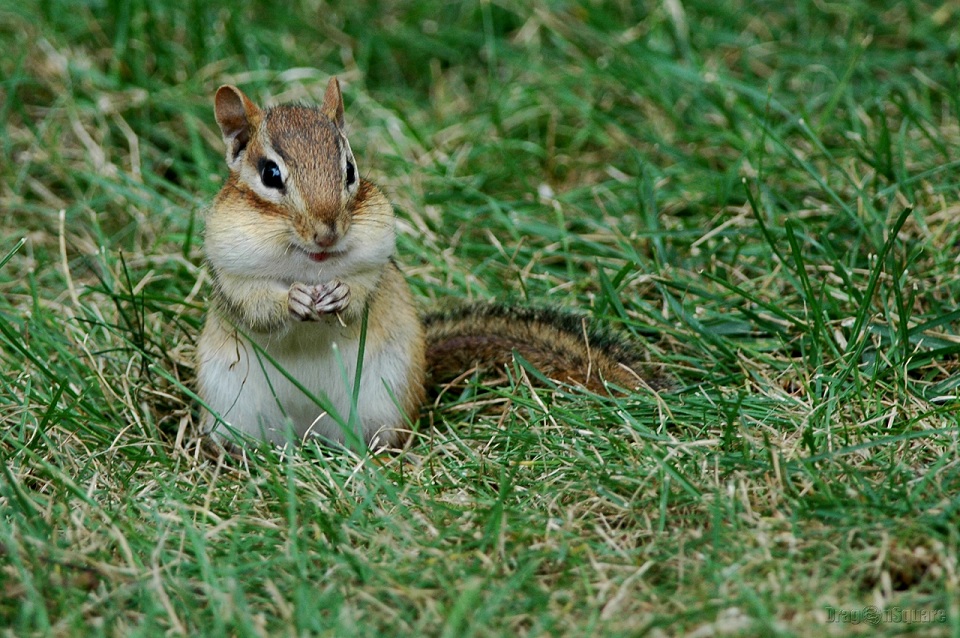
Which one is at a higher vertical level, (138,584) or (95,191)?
(95,191)

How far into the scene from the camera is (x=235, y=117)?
3404 millimetres

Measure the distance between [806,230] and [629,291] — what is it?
65 centimetres

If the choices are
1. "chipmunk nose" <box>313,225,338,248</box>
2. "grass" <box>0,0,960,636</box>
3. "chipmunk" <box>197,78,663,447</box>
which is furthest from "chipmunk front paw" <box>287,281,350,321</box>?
"grass" <box>0,0,960,636</box>

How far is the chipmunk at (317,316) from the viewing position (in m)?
3.17

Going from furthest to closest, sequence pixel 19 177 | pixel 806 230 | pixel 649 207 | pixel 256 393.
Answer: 1. pixel 19 177
2. pixel 649 207
3. pixel 806 230
4. pixel 256 393

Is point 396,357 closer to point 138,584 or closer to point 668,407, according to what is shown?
point 668,407

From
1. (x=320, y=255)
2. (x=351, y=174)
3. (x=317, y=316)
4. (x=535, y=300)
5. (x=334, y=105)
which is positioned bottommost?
(x=535, y=300)

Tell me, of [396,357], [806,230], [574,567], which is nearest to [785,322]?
[806,230]

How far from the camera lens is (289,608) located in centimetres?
247

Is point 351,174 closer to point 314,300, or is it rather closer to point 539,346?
point 314,300

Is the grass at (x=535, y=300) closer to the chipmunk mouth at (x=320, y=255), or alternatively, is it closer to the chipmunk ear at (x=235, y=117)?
the chipmunk mouth at (x=320, y=255)

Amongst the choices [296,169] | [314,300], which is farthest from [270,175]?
[314,300]

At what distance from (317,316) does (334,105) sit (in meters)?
0.69

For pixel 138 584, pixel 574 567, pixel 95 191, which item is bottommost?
pixel 574 567
